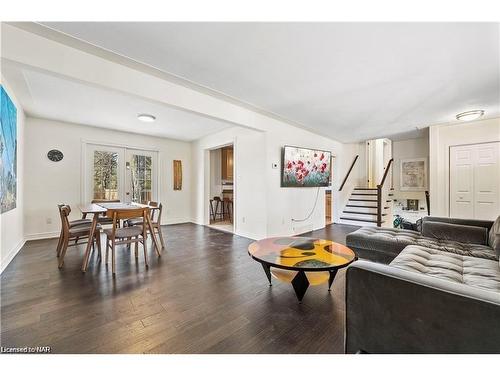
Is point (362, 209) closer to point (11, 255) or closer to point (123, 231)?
point (123, 231)

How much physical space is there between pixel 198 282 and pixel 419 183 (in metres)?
6.22

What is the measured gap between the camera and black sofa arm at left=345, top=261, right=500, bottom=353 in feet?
Answer: 2.97

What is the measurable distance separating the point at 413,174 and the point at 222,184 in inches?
214

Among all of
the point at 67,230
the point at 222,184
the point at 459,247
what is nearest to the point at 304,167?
the point at 459,247

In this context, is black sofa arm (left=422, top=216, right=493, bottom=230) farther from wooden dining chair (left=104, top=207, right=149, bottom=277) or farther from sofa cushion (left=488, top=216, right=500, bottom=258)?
wooden dining chair (left=104, top=207, right=149, bottom=277)

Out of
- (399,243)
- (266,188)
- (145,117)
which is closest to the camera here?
(399,243)

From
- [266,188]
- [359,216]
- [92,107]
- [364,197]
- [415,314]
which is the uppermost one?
[92,107]

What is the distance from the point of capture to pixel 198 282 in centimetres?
236

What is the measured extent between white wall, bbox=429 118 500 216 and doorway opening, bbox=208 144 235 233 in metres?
4.79

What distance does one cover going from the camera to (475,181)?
4133 millimetres

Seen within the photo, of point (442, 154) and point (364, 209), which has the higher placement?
point (442, 154)

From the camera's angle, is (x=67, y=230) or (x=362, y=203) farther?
(x=362, y=203)
